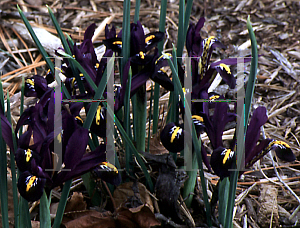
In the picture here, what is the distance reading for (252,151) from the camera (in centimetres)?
84

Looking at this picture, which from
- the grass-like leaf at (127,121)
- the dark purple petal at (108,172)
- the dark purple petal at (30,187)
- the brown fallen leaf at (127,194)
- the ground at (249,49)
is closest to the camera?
the dark purple petal at (30,187)

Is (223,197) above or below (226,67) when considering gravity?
below

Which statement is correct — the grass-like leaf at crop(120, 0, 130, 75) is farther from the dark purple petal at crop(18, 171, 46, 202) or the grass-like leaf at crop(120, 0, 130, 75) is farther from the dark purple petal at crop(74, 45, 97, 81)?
the dark purple petal at crop(18, 171, 46, 202)

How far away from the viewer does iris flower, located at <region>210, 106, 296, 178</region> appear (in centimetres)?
77

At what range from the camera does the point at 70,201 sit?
0.99m

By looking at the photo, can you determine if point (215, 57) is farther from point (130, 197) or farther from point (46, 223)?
point (46, 223)

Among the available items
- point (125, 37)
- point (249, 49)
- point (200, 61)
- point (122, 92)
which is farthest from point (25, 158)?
point (249, 49)

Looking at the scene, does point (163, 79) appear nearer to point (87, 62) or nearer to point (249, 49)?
point (87, 62)

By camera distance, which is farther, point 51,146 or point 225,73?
point 225,73

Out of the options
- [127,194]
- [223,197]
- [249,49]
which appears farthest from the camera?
[249,49]

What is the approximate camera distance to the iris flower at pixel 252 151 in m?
0.77

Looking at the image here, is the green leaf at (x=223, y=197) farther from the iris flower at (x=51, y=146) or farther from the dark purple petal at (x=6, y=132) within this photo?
the dark purple petal at (x=6, y=132)

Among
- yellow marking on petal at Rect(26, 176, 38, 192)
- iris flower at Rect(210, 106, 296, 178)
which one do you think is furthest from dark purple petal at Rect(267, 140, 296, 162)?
yellow marking on petal at Rect(26, 176, 38, 192)

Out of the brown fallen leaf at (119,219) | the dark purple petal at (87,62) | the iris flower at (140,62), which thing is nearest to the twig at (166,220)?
the brown fallen leaf at (119,219)
